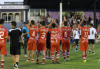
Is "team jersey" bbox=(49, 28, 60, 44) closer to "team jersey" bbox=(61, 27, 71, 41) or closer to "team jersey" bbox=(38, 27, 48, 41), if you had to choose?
"team jersey" bbox=(38, 27, 48, 41)

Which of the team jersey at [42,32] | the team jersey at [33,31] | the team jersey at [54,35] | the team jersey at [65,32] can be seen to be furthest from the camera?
the team jersey at [65,32]

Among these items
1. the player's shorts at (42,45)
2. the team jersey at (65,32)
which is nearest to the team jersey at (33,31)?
the player's shorts at (42,45)

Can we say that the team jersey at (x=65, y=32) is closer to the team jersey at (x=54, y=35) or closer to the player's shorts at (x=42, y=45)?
the team jersey at (x=54, y=35)

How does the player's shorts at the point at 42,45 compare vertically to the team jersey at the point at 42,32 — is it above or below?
below

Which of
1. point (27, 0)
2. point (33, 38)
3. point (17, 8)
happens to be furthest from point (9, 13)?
point (33, 38)

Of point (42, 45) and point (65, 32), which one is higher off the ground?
point (65, 32)

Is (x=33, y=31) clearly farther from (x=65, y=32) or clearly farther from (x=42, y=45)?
(x=65, y=32)

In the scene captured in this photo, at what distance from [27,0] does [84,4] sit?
34.8 ft

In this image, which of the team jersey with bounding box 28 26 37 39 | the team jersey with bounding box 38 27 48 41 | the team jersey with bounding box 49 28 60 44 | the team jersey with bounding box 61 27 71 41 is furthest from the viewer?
the team jersey with bounding box 61 27 71 41

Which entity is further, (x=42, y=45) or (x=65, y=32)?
(x=65, y=32)

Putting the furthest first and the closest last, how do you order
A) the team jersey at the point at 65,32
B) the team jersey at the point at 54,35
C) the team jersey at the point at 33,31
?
the team jersey at the point at 65,32, the team jersey at the point at 33,31, the team jersey at the point at 54,35

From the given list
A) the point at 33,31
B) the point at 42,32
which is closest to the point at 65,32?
the point at 42,32

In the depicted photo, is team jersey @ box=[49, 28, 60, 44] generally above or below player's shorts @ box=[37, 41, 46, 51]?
above

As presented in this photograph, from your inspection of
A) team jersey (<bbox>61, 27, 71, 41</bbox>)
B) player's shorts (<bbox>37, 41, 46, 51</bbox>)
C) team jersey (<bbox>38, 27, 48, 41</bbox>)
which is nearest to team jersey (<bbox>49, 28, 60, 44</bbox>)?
team jersey (<bbox>38, 27, 48, 41</bbox>)
